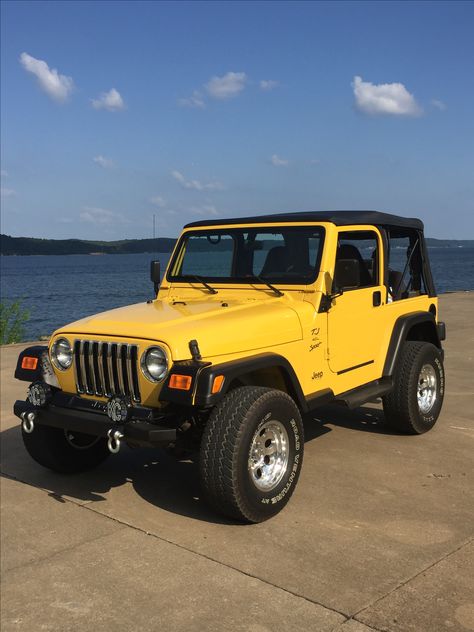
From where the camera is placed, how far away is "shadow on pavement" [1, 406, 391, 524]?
468 cm

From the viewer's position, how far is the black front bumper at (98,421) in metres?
4.04

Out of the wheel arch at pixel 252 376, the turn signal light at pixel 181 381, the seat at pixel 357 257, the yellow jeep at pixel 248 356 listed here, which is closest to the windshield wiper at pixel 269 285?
the yellow jeep at pixel 248 356

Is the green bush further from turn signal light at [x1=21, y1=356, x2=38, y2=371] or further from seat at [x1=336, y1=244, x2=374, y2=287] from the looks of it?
seat at [x1=336, y1=244, x2=374, y2=287]

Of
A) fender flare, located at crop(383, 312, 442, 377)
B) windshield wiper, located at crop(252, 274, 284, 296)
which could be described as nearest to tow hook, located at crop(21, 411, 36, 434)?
windshield wiper, located at crop(252, 274, 284, 296)

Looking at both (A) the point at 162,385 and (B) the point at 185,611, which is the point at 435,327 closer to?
(A) the point at 162,385

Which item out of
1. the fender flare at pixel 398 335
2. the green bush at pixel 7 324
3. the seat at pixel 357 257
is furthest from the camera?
the green bush at pixel 7 324

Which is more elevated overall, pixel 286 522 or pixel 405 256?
pixel 405 256

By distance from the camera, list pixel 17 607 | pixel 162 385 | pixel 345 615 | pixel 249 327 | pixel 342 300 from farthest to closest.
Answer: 1. pixel 342 300
2. pixel 249 327
3. pixel 162 385
4. pixel 17 607
5. pixel 345 615

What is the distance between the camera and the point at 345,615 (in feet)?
10.1

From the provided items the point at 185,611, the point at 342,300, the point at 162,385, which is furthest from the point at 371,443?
the point at 185,611

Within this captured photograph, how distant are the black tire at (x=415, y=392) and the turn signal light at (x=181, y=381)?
252 cm

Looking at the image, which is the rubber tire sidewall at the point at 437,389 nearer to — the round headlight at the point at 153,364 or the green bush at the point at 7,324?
the round headlight at the point at 153,364

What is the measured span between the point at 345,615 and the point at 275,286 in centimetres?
276

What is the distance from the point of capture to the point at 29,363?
4.90 m
